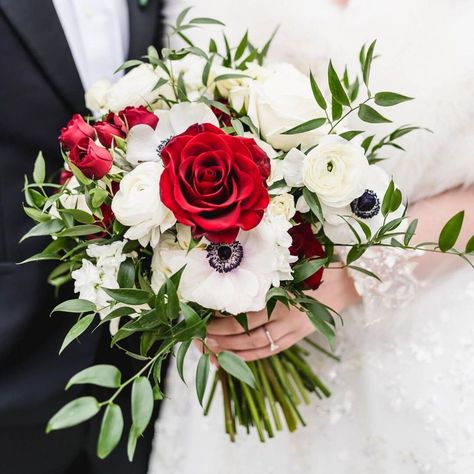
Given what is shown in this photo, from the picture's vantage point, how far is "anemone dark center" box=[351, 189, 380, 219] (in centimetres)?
68

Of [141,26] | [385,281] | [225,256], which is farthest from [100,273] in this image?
[141,26]

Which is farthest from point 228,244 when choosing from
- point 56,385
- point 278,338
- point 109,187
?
point 56,385

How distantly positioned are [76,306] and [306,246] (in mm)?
277

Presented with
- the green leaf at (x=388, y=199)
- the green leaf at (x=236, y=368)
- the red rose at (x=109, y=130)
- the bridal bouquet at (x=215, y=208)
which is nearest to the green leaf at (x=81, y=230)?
the bridal bouquet at (x=215, y=208)

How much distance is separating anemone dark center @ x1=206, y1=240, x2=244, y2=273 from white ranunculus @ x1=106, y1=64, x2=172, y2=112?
0.84 feet

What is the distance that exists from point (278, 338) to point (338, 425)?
23 cm

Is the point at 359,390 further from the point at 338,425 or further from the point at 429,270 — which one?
the point at 429,270

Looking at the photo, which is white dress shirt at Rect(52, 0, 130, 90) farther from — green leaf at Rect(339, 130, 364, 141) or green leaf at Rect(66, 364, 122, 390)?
green leaf at Rect(66, 364, 122, 390)

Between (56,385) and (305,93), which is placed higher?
(305,93)

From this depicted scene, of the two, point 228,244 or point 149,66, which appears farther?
point 149,66

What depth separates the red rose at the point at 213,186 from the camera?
0.57 meters

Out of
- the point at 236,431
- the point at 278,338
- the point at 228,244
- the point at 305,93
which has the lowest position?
the point at 236,431

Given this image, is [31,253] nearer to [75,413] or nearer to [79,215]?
[79,215]

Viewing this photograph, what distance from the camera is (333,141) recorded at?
2.14 feet
